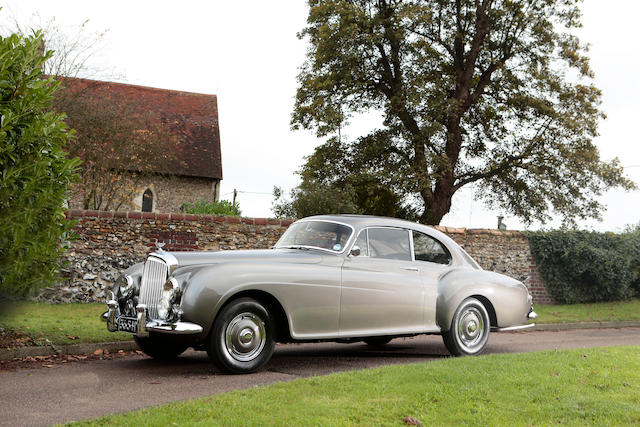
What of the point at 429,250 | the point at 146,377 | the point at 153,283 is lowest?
the point at 146,377

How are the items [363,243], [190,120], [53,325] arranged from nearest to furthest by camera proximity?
[363,243] → [53,325] → [190,120]

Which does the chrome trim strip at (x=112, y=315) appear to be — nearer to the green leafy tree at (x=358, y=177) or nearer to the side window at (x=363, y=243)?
the side window at (x=363, y=243)

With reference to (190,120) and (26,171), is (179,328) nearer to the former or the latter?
(26,171)

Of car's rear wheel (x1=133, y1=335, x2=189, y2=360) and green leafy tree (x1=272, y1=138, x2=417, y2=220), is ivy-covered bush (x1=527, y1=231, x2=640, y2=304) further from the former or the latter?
car's rear wheel (x1=133, y1=335, x2=189, y2=360)

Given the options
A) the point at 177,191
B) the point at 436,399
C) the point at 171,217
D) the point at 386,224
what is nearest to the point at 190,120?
the point at 177,191

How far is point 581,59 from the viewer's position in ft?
91.7

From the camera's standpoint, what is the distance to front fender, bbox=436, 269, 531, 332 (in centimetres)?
895

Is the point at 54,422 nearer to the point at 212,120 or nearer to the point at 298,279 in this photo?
the point at 298,279

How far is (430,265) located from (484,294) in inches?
35.7

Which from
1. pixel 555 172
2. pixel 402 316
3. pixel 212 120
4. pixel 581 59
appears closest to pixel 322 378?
pixel 402 316

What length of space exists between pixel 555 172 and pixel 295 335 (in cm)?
2214

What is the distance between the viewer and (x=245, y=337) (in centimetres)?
732

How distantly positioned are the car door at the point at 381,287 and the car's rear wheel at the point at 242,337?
1.10m

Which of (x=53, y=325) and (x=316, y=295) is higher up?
(x=316, y=295)
